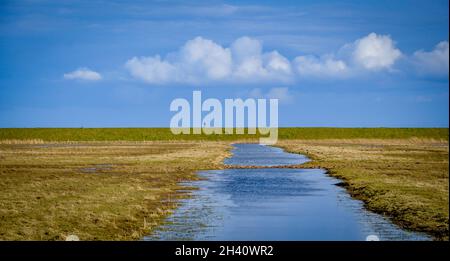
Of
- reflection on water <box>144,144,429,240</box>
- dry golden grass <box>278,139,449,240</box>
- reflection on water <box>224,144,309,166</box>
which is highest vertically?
dry golden grass <box>278,139,449,240</box>

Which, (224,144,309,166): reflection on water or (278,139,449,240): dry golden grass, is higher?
(278,139,449,240): dry golden grass

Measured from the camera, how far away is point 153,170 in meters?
50.6

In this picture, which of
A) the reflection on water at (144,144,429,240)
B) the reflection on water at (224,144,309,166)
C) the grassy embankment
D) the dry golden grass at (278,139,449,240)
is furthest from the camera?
the reflection on water at (224,144,309,166)

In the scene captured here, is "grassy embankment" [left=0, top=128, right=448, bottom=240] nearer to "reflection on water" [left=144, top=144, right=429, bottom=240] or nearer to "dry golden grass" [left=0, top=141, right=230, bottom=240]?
"dry golden grass" [left=0, top=141, right=230, bottom=240]

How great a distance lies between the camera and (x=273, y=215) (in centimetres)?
2553

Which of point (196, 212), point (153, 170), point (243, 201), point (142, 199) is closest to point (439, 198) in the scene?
point (243, 201)

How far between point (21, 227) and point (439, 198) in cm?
1954

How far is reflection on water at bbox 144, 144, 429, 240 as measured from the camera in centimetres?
2097

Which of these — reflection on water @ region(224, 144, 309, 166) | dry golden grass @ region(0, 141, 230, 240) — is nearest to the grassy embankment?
dry golden grass @ region(0, 141, 230, 240)

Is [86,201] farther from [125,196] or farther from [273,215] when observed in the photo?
[273,215]

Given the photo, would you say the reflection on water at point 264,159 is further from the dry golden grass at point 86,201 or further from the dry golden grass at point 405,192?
the dry golden grass at point 86,201

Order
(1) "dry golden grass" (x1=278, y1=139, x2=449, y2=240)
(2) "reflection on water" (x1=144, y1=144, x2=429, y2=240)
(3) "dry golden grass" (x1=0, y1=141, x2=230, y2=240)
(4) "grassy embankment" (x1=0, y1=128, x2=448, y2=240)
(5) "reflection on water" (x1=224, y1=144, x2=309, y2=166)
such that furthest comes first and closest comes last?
1. (5) "reflection on water" (x1=224, y1=144, x2=309, y2=166)
2. (1) "dry golden grass" (x1=278, y1=139, x2=449, y2=240)
3. (4) "grassy embankment" (x1=0, y1=128, x2=448, y2=240)
4. (3) "dry golden grass" (x1=0, y1=141, x2=230, y2=240)
5. (2) "reflection on water" (x1=144, y1=144, x2=429, y2=240)

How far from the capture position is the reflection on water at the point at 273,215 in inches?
826
